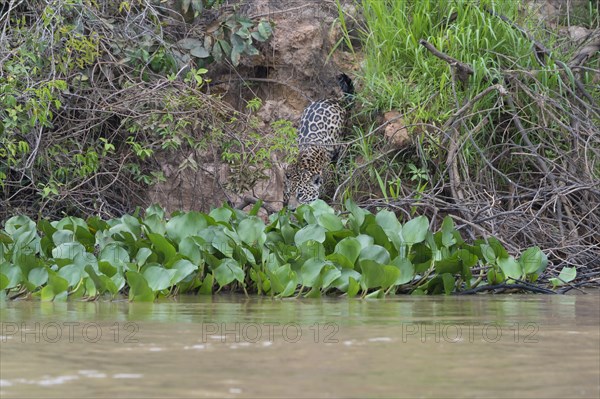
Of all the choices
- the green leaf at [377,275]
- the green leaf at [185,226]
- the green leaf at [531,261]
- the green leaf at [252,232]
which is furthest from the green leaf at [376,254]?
the green leaf at [185,226]

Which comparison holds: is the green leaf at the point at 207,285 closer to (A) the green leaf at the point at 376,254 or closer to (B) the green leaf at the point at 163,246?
(B) the green leaf at the point at 163,246

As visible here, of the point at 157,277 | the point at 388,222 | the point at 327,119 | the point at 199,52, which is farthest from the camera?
the point at 327,119

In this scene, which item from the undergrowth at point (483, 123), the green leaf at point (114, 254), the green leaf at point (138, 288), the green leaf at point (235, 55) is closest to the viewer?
the green leaf at point (138, 288)

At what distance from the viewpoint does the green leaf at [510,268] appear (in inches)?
186

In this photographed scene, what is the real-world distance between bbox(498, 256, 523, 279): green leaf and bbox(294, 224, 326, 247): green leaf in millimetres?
938

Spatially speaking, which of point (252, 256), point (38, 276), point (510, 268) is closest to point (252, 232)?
point (252, 256)

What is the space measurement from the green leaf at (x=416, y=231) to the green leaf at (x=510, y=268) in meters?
0.42

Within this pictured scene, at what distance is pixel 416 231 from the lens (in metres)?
4.77

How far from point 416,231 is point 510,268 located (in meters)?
0.52

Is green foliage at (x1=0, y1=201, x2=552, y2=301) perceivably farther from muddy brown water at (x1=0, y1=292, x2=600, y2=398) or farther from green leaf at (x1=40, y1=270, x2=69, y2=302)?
muddy brown water at (x1=0, y1=292, x2=600, y2=398)

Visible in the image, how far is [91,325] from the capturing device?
3049 millimetres

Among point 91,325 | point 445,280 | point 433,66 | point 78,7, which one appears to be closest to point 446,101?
point 433,66

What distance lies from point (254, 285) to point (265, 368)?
252 centimetres

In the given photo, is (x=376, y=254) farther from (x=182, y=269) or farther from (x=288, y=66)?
(x=288, y=66)
